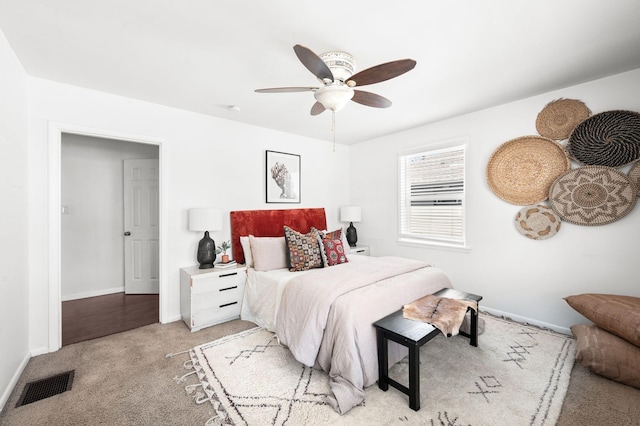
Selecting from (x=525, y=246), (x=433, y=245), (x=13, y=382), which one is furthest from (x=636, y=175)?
(x=13, y=382)

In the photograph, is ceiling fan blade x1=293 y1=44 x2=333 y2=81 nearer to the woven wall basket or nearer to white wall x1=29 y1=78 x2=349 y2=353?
white wall x1=29 y1=78 x2=349 y2=353

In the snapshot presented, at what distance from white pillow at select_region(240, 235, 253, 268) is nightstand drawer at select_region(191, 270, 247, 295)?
159 millimetres

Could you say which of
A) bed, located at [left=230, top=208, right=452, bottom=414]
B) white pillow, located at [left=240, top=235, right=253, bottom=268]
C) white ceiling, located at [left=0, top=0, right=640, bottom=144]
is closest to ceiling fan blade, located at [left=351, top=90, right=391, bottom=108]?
white ceiling, located at [left=0, top=0, right=640, bottom=144]

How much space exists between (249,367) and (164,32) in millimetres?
2584

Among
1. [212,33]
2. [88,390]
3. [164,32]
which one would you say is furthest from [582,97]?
[88,390]

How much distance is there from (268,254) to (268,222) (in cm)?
80

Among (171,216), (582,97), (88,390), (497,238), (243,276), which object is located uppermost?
(582,97)

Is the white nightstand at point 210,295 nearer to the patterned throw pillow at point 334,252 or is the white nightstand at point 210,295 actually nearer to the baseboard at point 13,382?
the patterned throw pillow at point 334,252

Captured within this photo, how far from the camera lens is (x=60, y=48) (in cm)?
203

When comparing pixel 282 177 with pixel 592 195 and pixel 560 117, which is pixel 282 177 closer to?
pixel 560 117

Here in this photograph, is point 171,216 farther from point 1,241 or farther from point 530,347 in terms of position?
point 530,347

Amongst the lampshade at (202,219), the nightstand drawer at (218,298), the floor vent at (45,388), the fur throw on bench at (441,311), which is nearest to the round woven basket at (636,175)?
the fur throw on bench at (441,311)

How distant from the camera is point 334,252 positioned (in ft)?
10.6

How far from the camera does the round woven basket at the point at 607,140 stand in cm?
239
